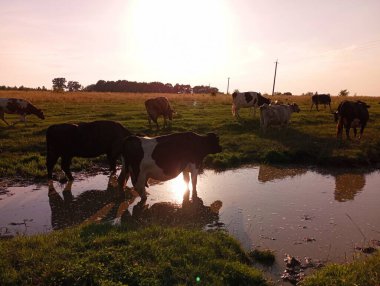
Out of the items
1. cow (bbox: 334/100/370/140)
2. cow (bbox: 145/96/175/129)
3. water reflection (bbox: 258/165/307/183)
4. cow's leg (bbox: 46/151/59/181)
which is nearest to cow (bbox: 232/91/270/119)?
cow (bbox: 145/96/175/129)

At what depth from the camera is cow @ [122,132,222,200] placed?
9086 millimetres

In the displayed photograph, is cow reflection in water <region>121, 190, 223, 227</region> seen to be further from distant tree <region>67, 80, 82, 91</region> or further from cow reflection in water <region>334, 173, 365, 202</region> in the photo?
distant tree <region>67, 80, 82, 91</region>

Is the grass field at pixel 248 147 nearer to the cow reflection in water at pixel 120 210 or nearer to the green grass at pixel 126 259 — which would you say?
the cow reflection in water at pixel 120 210

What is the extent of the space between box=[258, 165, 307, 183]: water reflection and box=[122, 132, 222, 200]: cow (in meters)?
2.95

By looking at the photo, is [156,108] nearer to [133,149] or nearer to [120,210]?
[133,149]

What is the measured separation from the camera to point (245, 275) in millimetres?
5387

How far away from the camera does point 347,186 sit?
10883mm

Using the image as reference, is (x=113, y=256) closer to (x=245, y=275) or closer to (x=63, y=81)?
(x=245, y=275)

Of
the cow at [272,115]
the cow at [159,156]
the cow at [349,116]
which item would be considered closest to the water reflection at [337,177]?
the cow at [159,156]

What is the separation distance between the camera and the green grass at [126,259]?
513 cm

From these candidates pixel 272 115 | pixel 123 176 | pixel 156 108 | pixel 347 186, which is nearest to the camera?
pixel 123 176

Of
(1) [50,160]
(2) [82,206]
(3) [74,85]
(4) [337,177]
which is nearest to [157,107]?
(1) [50,160]

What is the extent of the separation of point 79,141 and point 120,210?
3.10 metres

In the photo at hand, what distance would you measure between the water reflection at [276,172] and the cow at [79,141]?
450 centimetres
